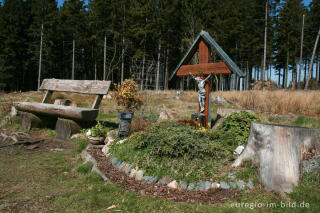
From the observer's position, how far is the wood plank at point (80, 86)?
21.9 ft

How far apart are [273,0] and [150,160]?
25.1 m

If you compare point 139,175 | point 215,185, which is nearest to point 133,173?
point 139,175

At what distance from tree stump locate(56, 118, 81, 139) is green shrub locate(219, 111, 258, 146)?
438 cm

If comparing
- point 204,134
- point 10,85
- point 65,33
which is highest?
point 65,33

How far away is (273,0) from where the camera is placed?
22375 millimetres

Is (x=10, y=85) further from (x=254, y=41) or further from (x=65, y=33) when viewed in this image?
(x=254, y=41)

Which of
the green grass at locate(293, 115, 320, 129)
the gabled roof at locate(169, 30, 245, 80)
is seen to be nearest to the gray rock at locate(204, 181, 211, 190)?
the gabled roof at locate(169, 30, 245, 80)

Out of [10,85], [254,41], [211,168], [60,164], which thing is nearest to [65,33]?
[10,85]

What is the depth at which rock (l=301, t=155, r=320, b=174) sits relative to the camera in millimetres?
2963

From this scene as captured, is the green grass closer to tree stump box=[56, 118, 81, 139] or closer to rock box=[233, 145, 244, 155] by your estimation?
A: rock box=[233, 145, 244, 155]

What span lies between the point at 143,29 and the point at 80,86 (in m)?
17.1

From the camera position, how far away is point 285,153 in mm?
3035

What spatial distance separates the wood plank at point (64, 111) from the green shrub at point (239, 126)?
3762 millimetres

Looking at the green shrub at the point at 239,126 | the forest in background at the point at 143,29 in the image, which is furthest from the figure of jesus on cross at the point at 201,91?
the forest in background at the point at 143,29
